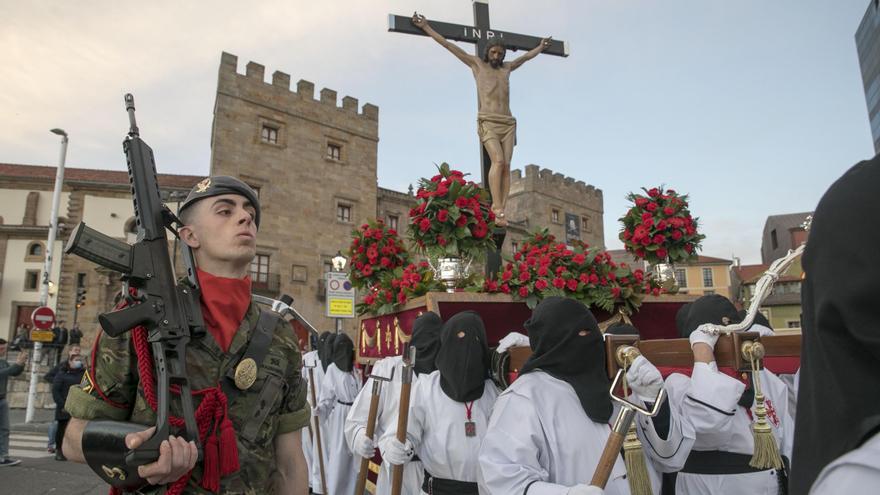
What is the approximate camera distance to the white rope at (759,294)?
105 inches

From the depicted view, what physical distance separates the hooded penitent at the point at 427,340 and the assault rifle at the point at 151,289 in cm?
273

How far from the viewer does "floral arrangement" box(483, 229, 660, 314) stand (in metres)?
4.87

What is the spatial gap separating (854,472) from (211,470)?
1.85 metres

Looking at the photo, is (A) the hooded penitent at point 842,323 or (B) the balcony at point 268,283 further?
(B) the balcony at point 268,283

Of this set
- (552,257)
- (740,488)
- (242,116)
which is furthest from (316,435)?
(242,116)

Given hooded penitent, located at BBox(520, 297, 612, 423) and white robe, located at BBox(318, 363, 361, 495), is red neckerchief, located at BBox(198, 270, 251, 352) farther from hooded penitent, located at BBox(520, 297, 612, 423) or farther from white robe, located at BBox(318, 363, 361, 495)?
white robe, located at BBox(318, 363, 361, 495)

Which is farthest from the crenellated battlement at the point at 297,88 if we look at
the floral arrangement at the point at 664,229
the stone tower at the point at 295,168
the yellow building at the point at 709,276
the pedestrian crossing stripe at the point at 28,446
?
the yellow building at the point at 709,276

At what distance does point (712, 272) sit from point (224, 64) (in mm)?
50518

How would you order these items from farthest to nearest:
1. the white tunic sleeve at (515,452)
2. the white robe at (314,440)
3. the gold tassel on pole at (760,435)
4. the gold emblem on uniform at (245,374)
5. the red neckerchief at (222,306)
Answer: the white robe at (314,440) → the gold tassel on pole at (760,435) → the white tunic sleeve at (515,452) → the red neckerchief at (222,306) → the gold emblem on uniform at (245,374)

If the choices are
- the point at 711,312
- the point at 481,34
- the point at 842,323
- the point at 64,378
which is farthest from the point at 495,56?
the point at 64,378

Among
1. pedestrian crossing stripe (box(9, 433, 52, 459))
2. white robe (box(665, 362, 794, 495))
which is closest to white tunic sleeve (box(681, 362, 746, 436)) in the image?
white robe (box(665, 362, 794, 495))

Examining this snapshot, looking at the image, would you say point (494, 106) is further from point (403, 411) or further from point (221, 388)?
point (221, 388)

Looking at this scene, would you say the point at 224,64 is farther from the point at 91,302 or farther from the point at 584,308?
the point at 584,308

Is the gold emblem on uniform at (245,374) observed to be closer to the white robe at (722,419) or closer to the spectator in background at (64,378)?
the white robe at (722,419)
